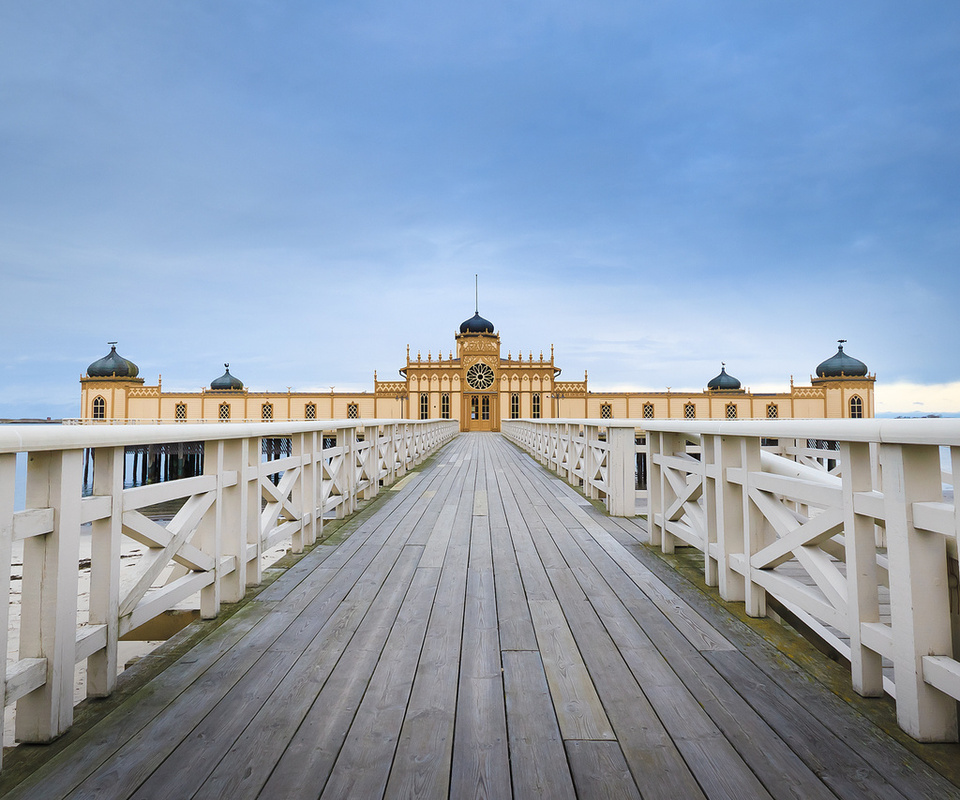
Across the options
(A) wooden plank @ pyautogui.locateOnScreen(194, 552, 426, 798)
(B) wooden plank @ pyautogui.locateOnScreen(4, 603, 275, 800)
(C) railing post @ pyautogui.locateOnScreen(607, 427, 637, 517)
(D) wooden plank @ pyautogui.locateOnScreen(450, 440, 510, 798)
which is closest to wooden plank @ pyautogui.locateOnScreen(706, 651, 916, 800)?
(D) wooden plank @ pyautogui.locateOnScreen(450, 440, 510, 798)

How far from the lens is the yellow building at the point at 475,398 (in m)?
45.0

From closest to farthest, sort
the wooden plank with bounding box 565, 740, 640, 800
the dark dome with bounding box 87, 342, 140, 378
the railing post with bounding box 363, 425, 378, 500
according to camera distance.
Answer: the wooden plank with bounding box 565, 740, 640, 800, the railing post with bounding box 363, 425, 378, 500, the dark dome with bounding box 87, 342, 140, 378

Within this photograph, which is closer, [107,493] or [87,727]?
[87,727]

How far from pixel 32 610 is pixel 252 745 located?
0.95 m

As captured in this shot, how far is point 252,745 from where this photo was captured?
5.94ft

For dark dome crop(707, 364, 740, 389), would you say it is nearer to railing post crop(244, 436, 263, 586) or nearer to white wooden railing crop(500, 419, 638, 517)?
white wooden railing crop(500, 419, 638, 517)

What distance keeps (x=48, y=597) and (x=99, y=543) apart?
0.90 feet

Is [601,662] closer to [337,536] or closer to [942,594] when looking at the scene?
[942,594]

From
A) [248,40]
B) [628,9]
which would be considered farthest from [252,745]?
[628,9]

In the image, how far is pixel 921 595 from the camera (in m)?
1.81

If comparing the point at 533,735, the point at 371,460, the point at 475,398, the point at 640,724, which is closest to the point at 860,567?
the point at 640,724

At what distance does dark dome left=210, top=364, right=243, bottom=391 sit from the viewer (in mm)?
51406

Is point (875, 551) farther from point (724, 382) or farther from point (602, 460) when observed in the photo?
point (724, 382)

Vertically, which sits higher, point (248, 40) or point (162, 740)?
point (248, 40)
